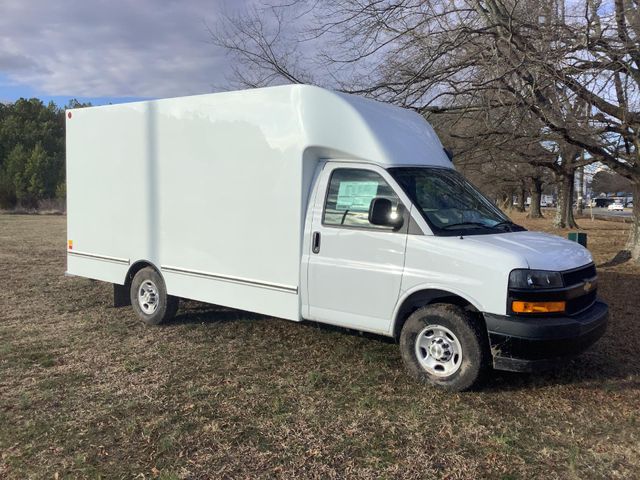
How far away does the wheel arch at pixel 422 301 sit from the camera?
16.6 feet

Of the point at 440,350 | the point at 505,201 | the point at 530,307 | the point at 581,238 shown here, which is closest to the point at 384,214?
the point at 440,350

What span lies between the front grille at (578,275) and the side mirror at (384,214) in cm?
150

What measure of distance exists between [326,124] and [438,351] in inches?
96.8

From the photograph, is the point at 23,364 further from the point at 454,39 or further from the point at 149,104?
the point at 454,39

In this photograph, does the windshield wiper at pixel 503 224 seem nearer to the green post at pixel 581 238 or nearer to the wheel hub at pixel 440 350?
the wheel hub at pixel 440 350

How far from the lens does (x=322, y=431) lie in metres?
4.34

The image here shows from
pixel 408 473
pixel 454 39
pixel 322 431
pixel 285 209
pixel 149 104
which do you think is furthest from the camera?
pixel 454 39

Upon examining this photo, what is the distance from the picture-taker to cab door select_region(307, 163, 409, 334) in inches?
211

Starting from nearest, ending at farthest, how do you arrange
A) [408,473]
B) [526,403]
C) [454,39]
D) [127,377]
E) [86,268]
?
1. [408,473]
2. [526,403]
3. [127,377]
4. [86,268]
5. [454,39]

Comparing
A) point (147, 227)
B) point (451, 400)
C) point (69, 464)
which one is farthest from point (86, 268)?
point (451, 400)

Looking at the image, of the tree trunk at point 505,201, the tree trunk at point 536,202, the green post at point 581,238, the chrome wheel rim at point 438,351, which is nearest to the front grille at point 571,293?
the chrome wheel rim at point 438,351

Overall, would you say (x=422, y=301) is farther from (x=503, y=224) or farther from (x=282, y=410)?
(x=282, y=410)

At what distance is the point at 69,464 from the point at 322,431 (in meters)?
1.79

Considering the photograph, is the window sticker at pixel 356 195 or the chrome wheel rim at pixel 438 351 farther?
the window sticker at pixel 356 195
